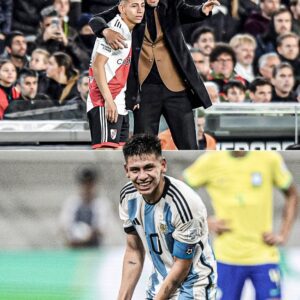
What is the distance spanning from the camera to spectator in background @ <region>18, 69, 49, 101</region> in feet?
35.6

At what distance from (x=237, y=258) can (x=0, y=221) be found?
137 centimetres

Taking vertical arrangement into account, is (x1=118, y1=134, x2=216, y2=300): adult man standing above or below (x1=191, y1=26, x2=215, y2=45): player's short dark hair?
below

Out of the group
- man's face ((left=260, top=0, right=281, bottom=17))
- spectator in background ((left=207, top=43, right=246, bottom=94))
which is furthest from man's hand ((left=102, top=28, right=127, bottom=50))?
man's face ((left=260, top=0, right=281, bottom=17))

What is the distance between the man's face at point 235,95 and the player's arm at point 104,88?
408 centimetres

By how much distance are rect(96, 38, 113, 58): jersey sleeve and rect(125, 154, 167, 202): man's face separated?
1615 mm

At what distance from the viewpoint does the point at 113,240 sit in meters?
6.01

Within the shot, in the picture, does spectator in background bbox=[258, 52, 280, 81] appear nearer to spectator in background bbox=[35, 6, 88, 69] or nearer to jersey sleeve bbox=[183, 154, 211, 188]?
spectator in background bbox=[35, 6, 88, 69]

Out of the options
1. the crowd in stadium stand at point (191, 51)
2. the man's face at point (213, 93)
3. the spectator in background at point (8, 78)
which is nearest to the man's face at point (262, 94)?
the crowd in stadium stand at point (191, 51)

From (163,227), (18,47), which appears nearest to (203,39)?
(18,47)

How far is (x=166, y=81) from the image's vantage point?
7160mm

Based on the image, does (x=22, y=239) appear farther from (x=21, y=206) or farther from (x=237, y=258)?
(x=237, y=258)

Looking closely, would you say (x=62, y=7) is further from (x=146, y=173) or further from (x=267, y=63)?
(x=146, y=173)

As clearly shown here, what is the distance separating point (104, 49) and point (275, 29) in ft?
18.5

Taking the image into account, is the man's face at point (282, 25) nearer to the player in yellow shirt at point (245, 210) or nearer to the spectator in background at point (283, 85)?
the spectator in background at point (283, 85)
